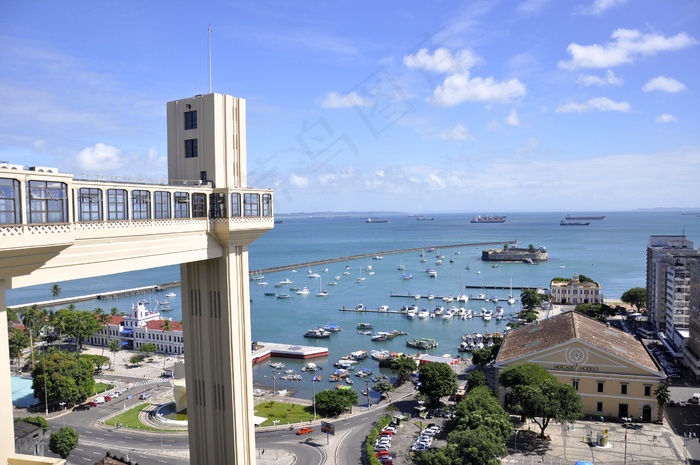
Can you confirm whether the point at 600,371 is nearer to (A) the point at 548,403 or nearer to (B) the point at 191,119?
(A) the point at 548,403

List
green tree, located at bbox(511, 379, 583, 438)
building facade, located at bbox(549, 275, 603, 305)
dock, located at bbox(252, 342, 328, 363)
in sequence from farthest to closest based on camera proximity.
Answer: building facade, located at bbox(549, 275, 603, 305) → dock, located at bbox(252, 342, 328, 363) → green tree, located at bbox(511, 379, 583, 438)

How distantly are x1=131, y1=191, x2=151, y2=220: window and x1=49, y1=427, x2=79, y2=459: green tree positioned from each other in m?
24.6

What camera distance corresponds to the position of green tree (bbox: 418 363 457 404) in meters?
36.2

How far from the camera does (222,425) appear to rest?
15.1 meters

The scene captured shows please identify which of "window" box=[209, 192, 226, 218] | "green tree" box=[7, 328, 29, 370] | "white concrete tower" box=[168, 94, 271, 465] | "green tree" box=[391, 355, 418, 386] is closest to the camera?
"window" box=[209, 192, 226, 218]

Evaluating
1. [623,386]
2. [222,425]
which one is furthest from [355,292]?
[222,425]

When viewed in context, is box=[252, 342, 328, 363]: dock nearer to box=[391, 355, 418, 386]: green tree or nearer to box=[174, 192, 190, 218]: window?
box=[391, 355, 418, 386]: green tree

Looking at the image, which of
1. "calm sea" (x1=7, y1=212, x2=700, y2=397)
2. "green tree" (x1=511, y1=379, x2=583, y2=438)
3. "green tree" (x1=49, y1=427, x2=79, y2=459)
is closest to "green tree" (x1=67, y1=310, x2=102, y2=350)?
"calm sea" (x1=7, y1=212, x2=700, y2=397)

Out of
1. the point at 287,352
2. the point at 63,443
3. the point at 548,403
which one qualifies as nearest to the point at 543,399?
the point at 548,403

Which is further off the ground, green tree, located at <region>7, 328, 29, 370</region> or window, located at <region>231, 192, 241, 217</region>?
window, located at <region>231, 192, 241, 217</region>

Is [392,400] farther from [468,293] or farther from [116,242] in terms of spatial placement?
[468,293]

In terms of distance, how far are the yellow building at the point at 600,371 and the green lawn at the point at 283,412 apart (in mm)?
14157

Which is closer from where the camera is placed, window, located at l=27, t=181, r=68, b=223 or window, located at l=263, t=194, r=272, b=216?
window, located at l=27, t=181, r=68, b=223

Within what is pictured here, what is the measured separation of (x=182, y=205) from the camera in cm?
1327
